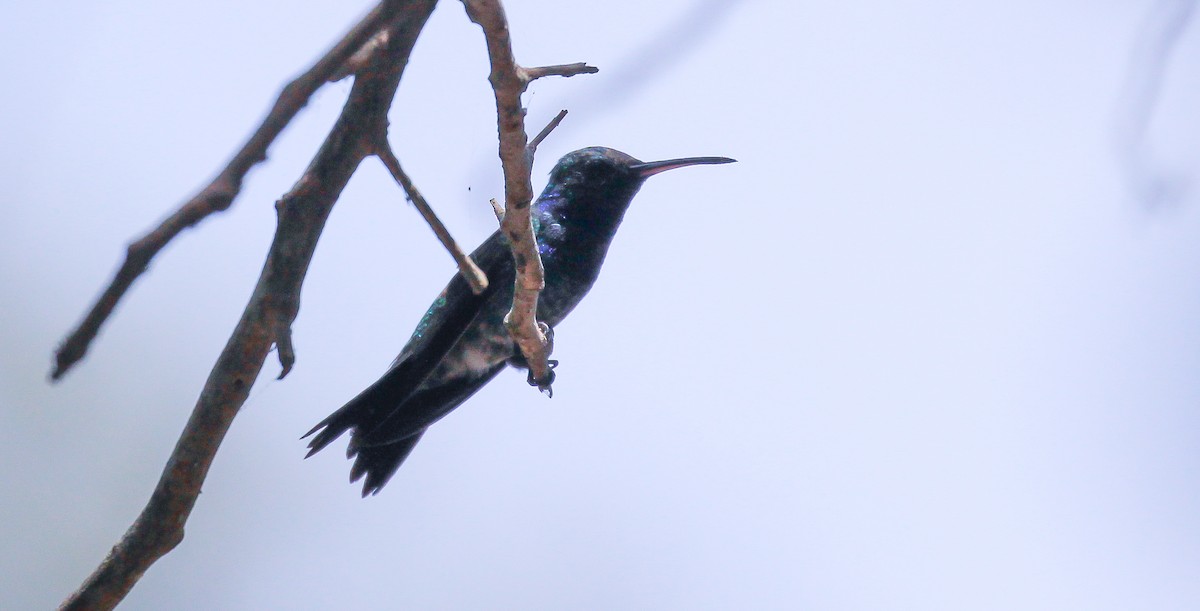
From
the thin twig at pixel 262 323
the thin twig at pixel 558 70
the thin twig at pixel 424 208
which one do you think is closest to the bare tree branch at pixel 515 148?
the thin twig at pixel 558 70

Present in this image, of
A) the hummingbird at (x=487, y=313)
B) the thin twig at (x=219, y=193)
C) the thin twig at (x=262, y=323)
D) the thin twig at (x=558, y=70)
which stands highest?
the thin twig at (x=219, y=193)

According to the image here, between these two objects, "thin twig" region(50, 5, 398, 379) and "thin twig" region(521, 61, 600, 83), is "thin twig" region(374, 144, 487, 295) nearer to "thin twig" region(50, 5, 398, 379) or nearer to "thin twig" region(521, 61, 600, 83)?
"thin twig" region(521, 61, 600, 83)

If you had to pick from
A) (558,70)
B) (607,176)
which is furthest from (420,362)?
(558,70)

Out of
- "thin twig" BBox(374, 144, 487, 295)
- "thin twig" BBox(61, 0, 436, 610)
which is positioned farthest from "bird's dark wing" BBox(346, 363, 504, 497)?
"thin twig" BBox(374, 144, 487, 295)

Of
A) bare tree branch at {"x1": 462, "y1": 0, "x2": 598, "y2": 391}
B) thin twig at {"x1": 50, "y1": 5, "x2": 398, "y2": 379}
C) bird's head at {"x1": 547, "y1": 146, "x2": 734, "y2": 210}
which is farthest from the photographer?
bird's head at {"x1": 547, "y1": 146, "x2": 734, "y2": 210}

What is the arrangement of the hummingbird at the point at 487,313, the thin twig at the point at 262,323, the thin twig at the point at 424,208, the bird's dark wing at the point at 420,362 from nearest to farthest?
the thin twig at the point at 424,208 < the thin twig at the point at 262,323 < the bird's dark wing at the point at 420,362 < the hummingbird at the point at 487,313

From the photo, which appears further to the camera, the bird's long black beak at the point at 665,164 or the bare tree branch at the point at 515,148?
the bird's long black beak at the point at 665,164

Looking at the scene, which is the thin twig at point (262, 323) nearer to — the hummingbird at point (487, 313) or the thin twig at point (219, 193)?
the hummingbird at point (487, 313)

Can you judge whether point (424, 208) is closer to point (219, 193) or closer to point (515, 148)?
point (515, 148)

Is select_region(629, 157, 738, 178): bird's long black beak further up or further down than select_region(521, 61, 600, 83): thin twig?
further down
